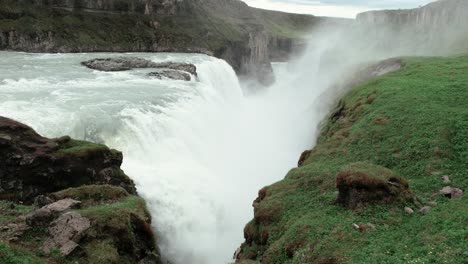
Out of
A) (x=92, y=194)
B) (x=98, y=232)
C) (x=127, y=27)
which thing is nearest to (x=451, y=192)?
(x=98, y=232)

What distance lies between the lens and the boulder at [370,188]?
1538 cm

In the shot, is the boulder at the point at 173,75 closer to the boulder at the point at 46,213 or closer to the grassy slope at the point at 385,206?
the grassy slope at the point at 385,206

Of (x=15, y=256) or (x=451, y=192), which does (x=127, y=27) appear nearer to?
(x=15, y=256)

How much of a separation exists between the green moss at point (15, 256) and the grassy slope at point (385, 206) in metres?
7.66

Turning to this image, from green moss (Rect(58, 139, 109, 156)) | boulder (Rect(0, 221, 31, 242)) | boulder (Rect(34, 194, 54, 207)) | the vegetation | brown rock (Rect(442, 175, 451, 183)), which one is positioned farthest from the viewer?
the vegetation

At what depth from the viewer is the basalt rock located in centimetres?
1870

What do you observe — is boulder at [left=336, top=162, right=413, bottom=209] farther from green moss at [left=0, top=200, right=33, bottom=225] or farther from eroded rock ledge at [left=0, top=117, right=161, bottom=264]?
green moss at [left=0, top=200, right=33, bottom=225]

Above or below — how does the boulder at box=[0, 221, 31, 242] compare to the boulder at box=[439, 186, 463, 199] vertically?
below

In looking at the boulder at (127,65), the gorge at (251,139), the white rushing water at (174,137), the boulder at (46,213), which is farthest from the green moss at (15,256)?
the boulder at (127,65)

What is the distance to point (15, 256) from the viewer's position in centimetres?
1177

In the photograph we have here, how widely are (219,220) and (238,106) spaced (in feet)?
117

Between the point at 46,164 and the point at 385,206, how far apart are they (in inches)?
593

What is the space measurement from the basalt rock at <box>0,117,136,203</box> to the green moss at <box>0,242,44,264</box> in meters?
6.96

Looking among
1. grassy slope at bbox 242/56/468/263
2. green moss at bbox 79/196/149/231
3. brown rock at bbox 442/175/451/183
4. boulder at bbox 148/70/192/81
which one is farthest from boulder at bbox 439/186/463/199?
boulder at bbox 148/70/192/81
